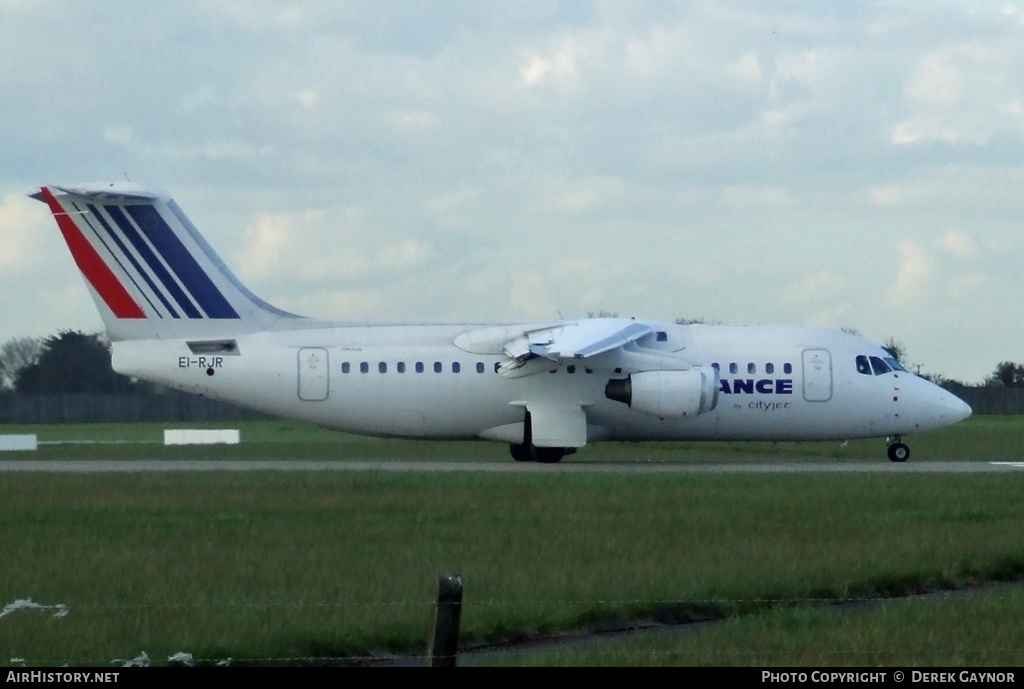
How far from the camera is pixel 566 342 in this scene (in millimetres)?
34406

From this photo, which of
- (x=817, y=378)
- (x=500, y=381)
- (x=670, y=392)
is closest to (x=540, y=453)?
(x=500, y=381)

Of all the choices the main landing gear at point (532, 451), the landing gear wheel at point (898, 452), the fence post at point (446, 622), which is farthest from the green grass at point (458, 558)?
the landing gear wheel at point (898, 452)

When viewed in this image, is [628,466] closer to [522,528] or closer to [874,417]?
[874,417]

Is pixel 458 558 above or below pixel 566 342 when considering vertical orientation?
below

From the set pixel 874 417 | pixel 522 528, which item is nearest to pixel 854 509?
pixel 522 528

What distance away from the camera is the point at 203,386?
34.8 meters

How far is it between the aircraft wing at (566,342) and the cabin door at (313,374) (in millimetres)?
4106

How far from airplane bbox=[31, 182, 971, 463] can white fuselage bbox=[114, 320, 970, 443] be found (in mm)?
33

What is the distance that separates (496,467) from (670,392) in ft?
14.4

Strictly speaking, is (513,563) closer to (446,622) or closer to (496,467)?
(446,622)

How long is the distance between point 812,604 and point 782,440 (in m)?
23.6

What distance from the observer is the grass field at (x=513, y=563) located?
12.1 meters

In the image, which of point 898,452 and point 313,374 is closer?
point 313,374

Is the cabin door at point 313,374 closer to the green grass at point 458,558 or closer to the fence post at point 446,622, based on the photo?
the green grass at point 458,558
